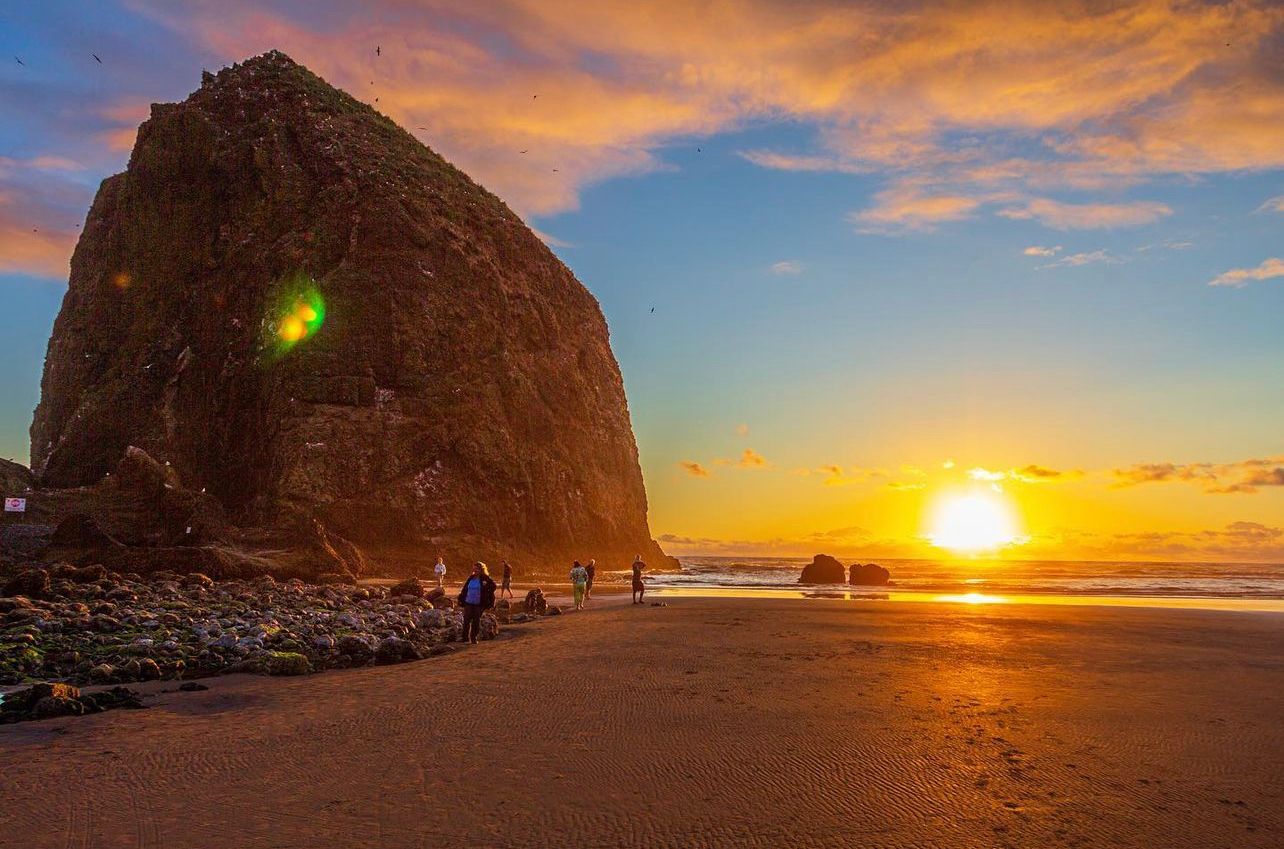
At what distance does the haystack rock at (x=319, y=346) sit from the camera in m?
49.2

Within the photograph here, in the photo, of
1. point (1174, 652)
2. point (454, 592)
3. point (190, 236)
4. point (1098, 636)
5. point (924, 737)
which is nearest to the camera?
point (924, 737)

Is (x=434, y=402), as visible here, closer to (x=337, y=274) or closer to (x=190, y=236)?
(x=337, y=274)

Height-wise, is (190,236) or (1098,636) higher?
(190,236)

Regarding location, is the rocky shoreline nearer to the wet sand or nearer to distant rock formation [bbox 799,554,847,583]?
the wet sand

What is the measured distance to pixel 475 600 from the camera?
16141mm

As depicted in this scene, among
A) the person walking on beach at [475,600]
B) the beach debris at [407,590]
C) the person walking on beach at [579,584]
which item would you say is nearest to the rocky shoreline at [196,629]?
the person walking on beach at [475,600]

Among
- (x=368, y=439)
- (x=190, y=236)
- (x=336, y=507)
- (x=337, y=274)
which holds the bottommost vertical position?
(x=336, y=507)

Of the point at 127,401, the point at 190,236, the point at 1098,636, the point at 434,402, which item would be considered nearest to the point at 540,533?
the point at 434,402

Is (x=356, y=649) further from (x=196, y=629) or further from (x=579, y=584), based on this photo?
(x=579, y=584)

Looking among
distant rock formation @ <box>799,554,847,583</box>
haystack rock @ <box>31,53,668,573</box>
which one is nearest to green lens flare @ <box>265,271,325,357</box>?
haystack rock @ <box>31,53,668,573</box>

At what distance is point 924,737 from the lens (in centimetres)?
819

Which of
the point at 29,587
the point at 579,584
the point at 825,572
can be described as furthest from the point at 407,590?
the point at 825,572

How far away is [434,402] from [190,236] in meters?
24.1

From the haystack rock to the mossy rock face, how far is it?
33338 mm
